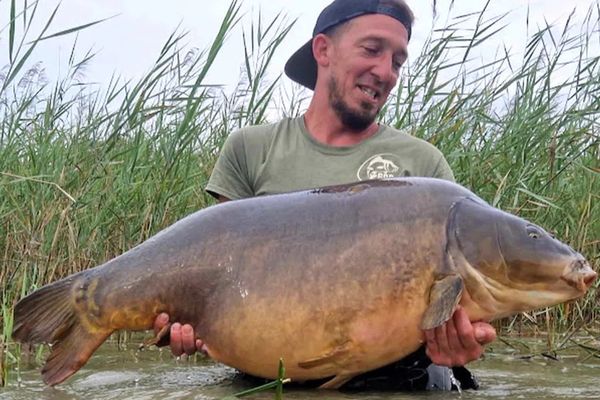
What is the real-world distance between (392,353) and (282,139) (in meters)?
1.29

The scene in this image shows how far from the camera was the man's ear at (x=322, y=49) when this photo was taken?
3715 millimetres

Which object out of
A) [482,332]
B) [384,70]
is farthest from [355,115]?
[482,332]

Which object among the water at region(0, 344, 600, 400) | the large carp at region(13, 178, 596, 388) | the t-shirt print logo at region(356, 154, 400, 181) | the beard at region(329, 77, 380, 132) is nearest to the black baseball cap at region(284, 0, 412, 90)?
the beard at region(329, 77, 380, 132)

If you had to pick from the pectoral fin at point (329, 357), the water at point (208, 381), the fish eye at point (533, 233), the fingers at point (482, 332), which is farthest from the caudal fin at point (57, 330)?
the fish eye at point (533, 233)

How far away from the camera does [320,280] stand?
250cm

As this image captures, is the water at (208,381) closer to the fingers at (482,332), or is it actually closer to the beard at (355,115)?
the fingers at (482,332)

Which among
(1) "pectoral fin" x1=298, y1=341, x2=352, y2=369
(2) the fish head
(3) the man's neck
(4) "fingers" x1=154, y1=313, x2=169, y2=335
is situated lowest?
(1) "pectoral fin" x1=298, y1=341, x2=352, y2=369

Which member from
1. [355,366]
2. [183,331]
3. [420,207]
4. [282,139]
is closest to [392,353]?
[355,366]

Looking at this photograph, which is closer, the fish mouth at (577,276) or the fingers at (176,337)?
the fish mouth at (577,276)

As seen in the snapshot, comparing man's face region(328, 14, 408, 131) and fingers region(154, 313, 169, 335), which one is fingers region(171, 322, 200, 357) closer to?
fingers region(154, 313, 169, 335)

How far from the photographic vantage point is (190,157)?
4695mm

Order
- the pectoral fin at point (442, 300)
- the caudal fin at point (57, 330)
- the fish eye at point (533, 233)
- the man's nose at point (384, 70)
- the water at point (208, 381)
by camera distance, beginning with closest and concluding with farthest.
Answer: the pectoral fin at point (442, 300) < the fish eye at point (533, 233) < the caudal fin at point (57, 330) < the water at point (208, 381) < the man's nose at point (384, 70)

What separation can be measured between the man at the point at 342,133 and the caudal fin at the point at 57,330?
1020 millimetres

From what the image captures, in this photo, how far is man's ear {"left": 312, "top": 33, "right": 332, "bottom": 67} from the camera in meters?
3.71
